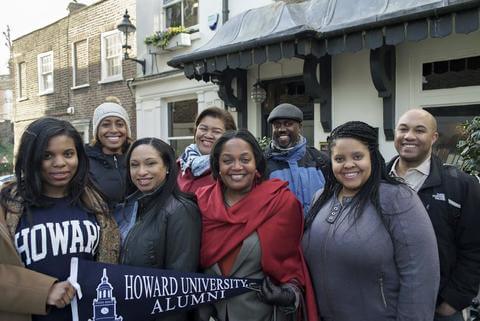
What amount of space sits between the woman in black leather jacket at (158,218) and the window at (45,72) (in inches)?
523

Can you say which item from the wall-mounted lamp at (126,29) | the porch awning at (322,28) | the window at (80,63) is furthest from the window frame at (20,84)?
the porch awning at (322,28)

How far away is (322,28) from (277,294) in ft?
15.6

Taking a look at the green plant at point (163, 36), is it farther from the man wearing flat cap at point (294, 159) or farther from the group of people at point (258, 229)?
the group of people at point (258, 229)

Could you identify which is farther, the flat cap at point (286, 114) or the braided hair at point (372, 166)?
the flat cap at point (286, 114)

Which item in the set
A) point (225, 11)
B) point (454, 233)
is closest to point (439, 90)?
point (454, 233)

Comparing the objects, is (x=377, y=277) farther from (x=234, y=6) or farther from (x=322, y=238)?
(x=234, y=6)

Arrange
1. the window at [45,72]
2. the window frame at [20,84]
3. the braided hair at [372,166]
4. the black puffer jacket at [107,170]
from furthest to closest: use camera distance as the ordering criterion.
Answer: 1. the window frame at [20,84]
2. the window at [45,72]
3. the black puffer jacket at [107,170]
4. the braided hair at [372,166]

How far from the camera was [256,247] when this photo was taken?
222cm

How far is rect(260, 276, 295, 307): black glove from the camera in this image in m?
2.18

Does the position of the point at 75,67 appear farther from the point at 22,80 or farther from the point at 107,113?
the point at 107,113

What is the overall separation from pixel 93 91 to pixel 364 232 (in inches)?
446

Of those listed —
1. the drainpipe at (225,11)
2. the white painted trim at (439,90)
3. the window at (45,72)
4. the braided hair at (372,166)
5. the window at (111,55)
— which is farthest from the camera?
the window at (45,72)

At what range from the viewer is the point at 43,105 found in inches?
578

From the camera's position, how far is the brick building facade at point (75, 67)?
11.6 meters
